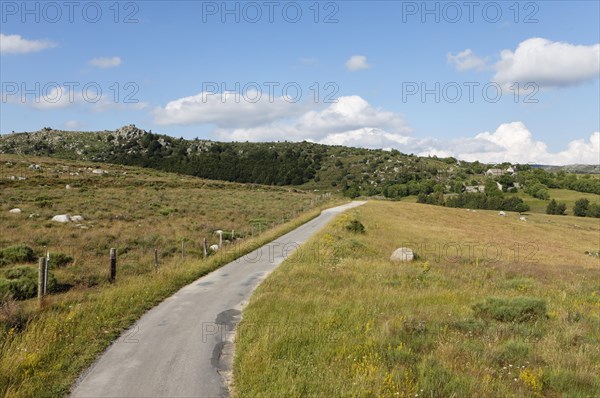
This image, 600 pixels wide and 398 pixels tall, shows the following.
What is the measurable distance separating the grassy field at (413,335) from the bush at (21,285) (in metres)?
8.48

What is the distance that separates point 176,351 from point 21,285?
923cm

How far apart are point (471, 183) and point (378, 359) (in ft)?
562

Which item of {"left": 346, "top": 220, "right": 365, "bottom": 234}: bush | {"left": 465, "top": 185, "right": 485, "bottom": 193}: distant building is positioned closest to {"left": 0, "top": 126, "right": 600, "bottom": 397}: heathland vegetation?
{"left": 346, "top": 220, "right": 365, "bottom": 234}: bush

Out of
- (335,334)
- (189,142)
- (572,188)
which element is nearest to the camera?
(335,334)

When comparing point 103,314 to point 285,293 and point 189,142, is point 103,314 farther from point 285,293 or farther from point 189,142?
point 189,142

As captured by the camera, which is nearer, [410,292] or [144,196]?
[410,292]

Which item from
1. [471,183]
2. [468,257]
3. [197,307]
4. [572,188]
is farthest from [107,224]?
[572,188]

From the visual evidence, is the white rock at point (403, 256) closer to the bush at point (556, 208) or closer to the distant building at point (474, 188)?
the bush at point (556, 208)

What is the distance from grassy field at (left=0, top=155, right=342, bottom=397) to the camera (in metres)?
8.73

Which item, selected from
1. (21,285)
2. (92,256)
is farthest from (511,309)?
(92,256)

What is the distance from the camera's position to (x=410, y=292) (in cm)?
1530

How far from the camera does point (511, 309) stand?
12172 mm

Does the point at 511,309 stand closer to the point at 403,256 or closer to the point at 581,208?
the point at 403,256

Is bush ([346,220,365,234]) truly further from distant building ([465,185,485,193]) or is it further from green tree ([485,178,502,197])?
distant building ([465,185,485,193])
